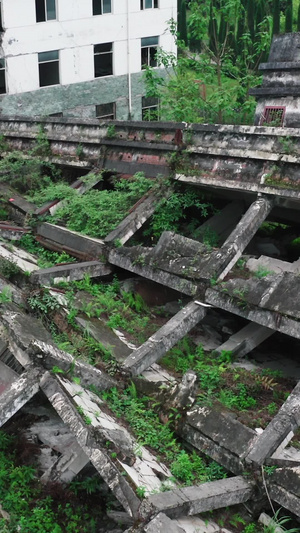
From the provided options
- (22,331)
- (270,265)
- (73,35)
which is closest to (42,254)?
(22,331)

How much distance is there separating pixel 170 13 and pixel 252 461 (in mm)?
23728

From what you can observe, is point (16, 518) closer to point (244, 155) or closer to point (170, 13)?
point (244, 155)

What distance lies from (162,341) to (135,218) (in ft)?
10.5

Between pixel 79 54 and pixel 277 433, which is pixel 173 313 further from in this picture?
pixel 79 54

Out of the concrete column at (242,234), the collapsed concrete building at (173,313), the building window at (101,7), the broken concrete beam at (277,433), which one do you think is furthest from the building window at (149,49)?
the broken concrete beam at (277,433)

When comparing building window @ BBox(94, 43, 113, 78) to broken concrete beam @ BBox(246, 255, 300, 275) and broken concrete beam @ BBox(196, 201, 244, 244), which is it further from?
broken concrete beam @ BBox(246, 255, 300, 275)

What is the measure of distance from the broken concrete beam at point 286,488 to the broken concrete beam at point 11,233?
7.36 m

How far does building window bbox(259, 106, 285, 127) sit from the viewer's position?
17.7 m

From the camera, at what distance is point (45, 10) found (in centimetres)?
2292

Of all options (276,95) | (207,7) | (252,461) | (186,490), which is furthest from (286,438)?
(207,7)

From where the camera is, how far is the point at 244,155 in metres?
10.5

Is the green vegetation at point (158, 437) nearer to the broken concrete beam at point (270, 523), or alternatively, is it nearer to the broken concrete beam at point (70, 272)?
the broken concrete beam at point (270, 523)

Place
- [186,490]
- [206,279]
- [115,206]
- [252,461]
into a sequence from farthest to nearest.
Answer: [115,206] → [206,279] → [252,461] → [186,490]

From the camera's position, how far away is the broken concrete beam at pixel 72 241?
11.0 m
